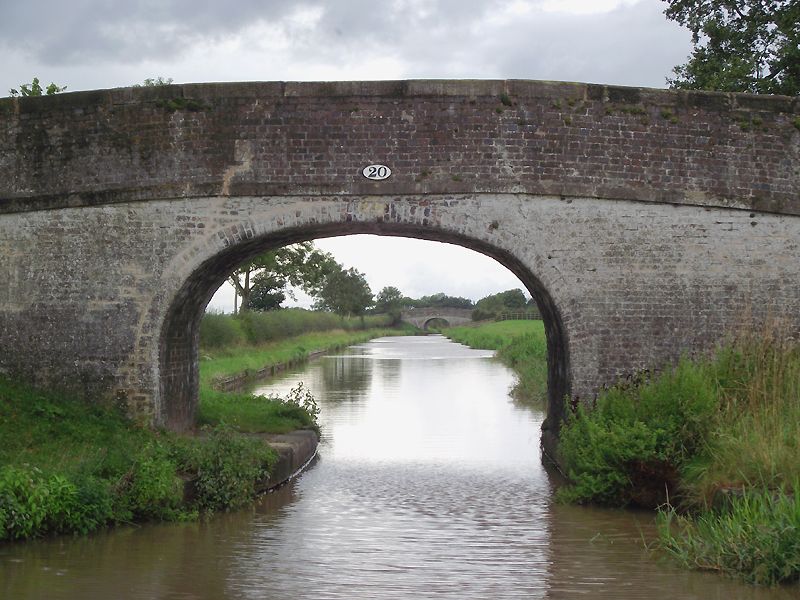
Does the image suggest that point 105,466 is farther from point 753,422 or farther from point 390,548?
point 753,422

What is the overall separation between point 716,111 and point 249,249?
226 inches

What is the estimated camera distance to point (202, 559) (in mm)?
8172

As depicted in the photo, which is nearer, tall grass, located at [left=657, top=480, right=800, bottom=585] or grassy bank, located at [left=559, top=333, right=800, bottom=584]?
tall grass, located at [left=657, top=480, right=800, bottom=585]

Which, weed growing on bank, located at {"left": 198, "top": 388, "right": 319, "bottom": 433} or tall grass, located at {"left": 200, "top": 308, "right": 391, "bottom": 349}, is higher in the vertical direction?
tall grass, located at {"left": 200, "top": 308, "right": 391, "bottom": 349}

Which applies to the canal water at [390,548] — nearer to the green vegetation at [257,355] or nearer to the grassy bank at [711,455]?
the grassy bank at [711,455]

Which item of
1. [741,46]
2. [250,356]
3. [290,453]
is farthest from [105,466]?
[250,356]

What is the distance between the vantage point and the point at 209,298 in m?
13.9

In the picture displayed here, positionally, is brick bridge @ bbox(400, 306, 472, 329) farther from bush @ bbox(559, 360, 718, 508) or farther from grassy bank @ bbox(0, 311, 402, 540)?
bush @ bbox(559, 360, 718, 508)

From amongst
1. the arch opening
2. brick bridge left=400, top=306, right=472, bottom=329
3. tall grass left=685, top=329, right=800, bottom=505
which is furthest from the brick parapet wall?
brick bridge left=400, top=306, right=472, bottom=329

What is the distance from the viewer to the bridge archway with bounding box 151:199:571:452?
1177 centimetres

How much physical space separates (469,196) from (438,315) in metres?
87.6

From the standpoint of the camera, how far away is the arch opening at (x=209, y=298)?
12.0 m

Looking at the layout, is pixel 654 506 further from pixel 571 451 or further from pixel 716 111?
pixel 716 111

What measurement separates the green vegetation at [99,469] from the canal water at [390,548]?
0.21 meters
